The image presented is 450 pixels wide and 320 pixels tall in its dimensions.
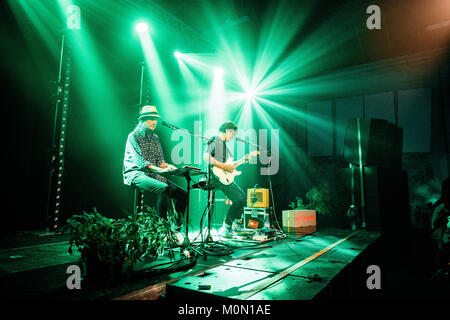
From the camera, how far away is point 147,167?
10.4 feet

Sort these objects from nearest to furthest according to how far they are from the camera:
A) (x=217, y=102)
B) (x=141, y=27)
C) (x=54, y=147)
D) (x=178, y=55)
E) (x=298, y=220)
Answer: (x=54, y=147) → (x=298, y=220) → (x=141, y=27) → (x=178, y=55) → (x=217, y=102)

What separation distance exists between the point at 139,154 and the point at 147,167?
294mm

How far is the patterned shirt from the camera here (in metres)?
3.32

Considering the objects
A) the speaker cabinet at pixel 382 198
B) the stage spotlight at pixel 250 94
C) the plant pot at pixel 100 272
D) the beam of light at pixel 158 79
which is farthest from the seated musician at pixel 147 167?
the stage spotlight at pixel 250 94

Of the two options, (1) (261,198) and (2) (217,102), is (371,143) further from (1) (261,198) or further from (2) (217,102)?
(2) (217,102)

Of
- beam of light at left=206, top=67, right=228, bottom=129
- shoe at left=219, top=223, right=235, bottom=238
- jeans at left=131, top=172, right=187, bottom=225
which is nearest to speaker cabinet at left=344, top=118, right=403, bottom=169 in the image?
shoe at left=219, top=223, right=235, bottom=238

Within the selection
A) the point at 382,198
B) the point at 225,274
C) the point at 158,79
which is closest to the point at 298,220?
the point at 382,198

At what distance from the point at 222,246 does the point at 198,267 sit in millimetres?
925

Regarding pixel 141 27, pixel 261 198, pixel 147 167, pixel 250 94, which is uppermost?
pixel 141 27

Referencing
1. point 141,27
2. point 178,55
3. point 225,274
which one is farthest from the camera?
point 178,55

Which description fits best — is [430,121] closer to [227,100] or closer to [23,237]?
[227,100]

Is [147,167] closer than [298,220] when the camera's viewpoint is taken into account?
Yes

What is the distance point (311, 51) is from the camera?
23.3 feet

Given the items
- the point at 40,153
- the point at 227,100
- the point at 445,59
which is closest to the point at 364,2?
the point at 445,59
